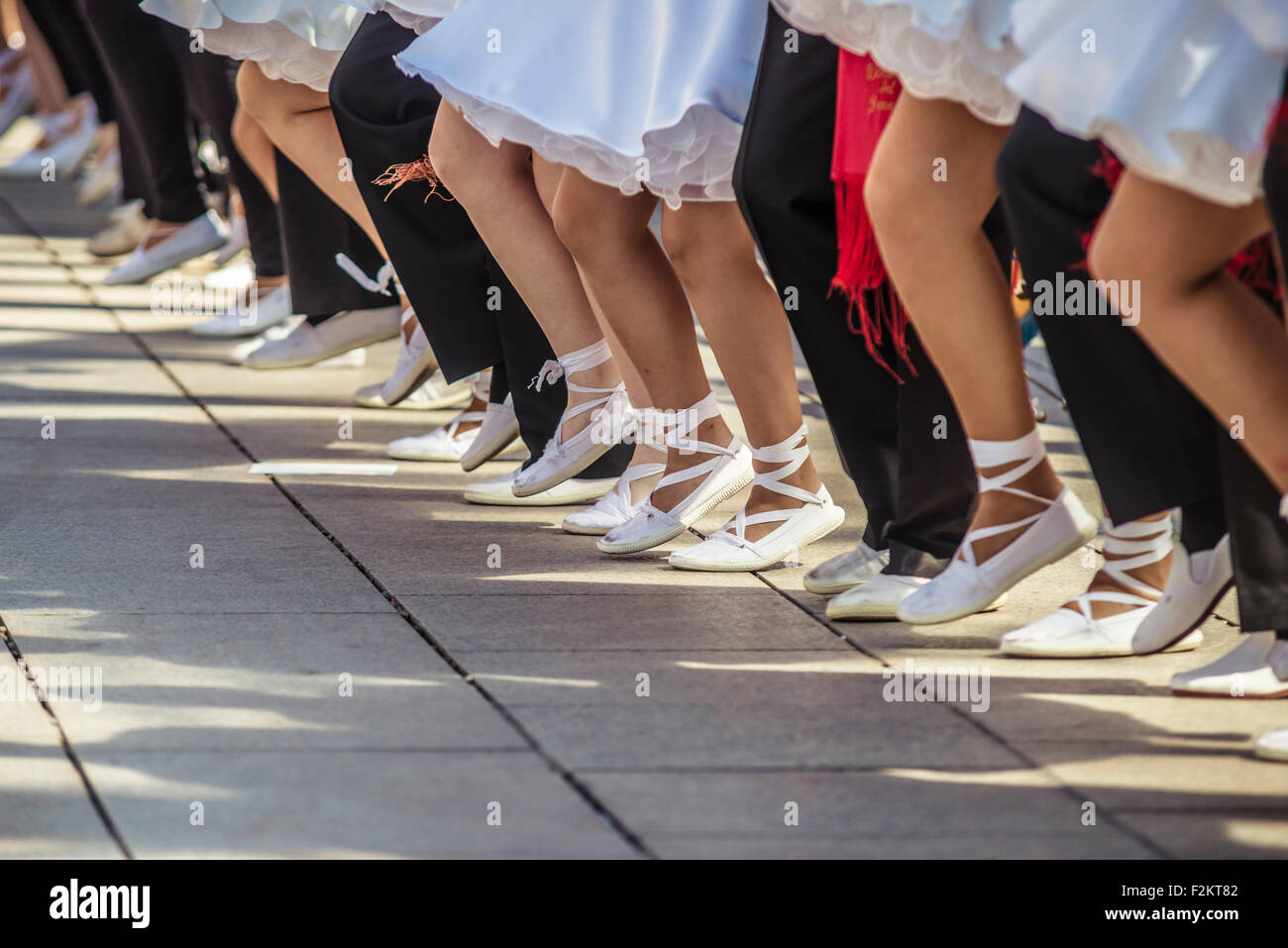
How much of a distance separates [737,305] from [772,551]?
0.46 m

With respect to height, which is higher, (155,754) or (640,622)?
(640,622)

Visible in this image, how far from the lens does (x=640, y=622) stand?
295 centimetres

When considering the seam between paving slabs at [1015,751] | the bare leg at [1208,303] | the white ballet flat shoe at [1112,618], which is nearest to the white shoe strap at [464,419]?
the seam between paving slabs at [1015,751]

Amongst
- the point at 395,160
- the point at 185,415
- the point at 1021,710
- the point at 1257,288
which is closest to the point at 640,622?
the point at 1021,710

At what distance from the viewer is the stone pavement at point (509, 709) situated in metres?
2.07

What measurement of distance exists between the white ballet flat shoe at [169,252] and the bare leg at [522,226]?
328 cm

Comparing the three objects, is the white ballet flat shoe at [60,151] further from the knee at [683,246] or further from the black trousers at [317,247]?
the knee at [683,246]

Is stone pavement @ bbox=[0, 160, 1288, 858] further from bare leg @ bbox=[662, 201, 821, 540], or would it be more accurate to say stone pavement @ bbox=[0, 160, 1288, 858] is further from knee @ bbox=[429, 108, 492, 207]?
knee @ bbox=[429, 108, 492, 207]
